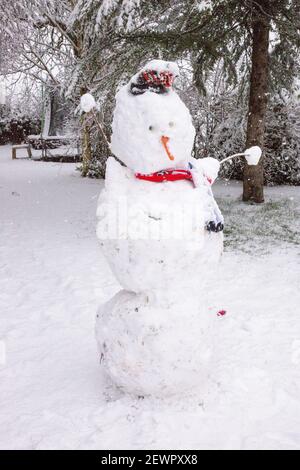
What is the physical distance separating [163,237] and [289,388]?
1.77 m

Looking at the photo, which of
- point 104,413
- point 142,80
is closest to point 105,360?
point 104,413

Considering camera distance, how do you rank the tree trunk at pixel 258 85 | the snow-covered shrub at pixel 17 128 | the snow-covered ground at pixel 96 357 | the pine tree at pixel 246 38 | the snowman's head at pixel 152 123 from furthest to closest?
the snow-covered shrub at pixel 17 128, the tree trunk at pixel 258 85, the pine tree at pixel 246 38, the snow-covered ground at pixel 96 357, the snowman's head at pixel 152 123

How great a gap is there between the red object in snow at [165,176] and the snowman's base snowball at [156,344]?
85cm

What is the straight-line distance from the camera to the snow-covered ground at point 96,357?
297 centimetres

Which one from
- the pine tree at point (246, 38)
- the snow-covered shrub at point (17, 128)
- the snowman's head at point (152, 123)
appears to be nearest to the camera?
the snowman's head at point (152, 123)

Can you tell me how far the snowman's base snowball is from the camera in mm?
2975

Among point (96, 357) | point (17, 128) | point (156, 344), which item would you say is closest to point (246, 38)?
point (96, 357)

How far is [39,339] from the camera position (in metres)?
4.40

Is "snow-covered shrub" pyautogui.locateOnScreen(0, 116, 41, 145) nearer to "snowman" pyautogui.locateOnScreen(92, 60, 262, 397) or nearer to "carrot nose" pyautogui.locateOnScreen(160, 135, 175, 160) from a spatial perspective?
"snowman" pyautogui.locateOnScreen(92, 60, 262, 397)

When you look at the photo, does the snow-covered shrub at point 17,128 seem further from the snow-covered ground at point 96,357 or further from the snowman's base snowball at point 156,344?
the snowman's base snowball at point 156,344

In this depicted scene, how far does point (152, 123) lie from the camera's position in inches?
110

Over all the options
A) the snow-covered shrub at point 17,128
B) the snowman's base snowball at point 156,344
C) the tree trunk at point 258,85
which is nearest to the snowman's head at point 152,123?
the snowman's base snowball at point 156,344

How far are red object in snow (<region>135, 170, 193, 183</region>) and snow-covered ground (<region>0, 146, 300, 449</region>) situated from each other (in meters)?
1.15

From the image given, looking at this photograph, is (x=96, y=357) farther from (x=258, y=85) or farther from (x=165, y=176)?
(x=258, y=85)
